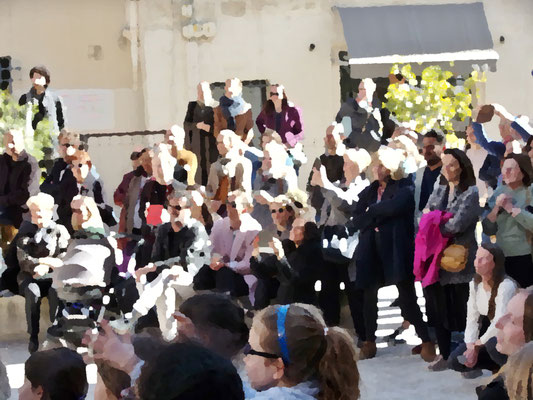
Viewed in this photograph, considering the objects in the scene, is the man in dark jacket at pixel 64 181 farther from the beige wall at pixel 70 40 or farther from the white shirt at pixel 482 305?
the beige wall at pixel 70 40

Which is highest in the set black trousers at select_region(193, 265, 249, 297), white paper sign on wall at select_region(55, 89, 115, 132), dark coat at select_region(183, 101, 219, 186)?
white paper sign on wall at select_region(55, 89, 115, 132)

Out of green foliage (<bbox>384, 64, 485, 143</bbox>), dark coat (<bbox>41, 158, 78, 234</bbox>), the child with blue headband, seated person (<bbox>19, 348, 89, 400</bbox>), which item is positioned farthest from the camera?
green foliage (<bbox>384, 64, 485, 143</bbox>)

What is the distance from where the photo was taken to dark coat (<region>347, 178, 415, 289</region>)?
9.32 meters

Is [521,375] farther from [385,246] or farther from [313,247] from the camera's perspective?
[313,247]

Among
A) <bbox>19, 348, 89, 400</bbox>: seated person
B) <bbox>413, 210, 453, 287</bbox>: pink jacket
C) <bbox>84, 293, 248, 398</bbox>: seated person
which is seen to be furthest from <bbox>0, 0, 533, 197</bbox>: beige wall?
<bbox>19, 348, 89, 400</bbox>: seated person

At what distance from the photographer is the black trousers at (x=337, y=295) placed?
32.2 feet

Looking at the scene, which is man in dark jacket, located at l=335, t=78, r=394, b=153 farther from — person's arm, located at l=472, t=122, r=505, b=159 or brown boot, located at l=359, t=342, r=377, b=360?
brown boot, located at l=359, t=342, r=377, b=360

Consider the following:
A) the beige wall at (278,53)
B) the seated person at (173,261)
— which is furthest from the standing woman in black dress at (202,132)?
the beige wall at (278,53)

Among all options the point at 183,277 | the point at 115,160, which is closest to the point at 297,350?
the point at 183,277

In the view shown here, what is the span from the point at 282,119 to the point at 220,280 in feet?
14.3

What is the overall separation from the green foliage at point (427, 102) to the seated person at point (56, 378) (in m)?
11.0

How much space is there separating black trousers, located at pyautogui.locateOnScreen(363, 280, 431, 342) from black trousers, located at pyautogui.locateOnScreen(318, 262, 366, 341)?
0.52ft

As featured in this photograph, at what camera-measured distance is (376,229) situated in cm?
955

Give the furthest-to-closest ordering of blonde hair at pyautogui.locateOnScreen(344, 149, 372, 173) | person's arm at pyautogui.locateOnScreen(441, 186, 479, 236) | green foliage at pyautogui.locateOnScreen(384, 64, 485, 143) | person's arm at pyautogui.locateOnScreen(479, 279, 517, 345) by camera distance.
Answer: green foliage at pyautogui.locateOnScreen(384, 64, 485, 143)
blonde hair at pyautogui.locateOnScreen(344, 149, 372, 173)
person's arm at pyautogui.locateOnScreen(441, 186, 479, 236)
person's arm at pyautogui.locateOnScreen(479, 279, 517, 345)
